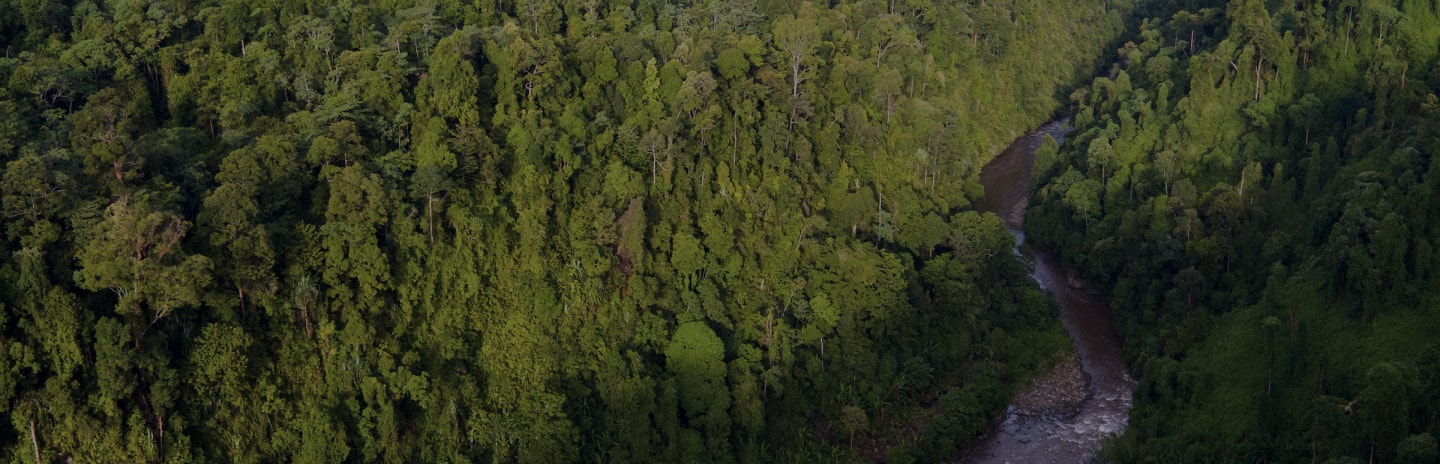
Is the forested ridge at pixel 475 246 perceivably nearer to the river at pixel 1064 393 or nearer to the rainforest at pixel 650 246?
the rainforest at pixel 650 246

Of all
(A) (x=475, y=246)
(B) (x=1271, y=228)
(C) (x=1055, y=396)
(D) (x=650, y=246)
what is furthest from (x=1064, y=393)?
(A) (x=475, y=246)

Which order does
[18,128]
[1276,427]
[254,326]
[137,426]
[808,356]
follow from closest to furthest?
[137,426], [254,326], [18,128], [1276,427], [808,356]

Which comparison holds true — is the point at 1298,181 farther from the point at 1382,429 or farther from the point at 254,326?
the point at 254,326

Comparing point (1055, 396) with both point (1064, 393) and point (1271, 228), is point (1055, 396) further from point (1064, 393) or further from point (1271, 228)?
point (1271, 228)

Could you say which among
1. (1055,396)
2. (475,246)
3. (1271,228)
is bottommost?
(1055,396)

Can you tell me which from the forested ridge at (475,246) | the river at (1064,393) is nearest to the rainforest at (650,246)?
the forested ridge at (475,246)

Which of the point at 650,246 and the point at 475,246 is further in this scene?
the point at 650,246

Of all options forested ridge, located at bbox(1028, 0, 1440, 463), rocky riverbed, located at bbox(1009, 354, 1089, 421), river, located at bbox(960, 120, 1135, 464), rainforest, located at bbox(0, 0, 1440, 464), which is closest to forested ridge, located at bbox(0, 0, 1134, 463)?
rainforest, located at bbox(0, 0, 1440, 464)

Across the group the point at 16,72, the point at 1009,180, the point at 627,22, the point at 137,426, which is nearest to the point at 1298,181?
the point at 1009,180
